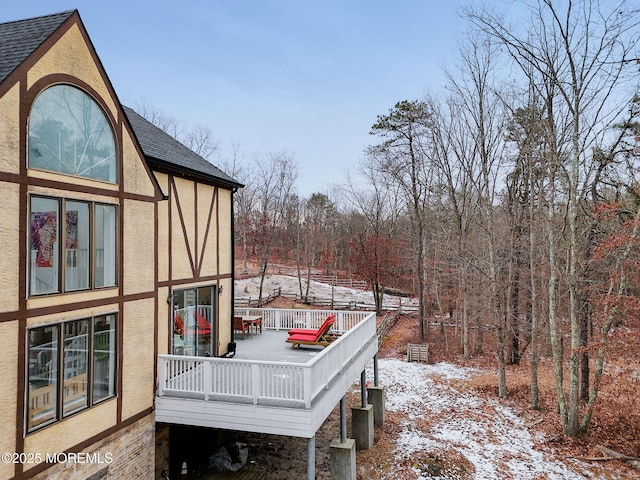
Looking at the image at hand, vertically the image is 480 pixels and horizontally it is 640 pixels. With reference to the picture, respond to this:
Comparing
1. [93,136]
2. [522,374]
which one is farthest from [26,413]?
[522,374]

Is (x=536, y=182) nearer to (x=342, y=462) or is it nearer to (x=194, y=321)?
(x=342, y=462)

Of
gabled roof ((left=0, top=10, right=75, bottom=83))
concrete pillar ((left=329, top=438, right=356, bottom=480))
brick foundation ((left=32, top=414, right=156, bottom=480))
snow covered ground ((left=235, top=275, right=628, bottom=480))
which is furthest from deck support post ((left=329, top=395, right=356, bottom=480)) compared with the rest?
gabled roof ((left=0, top=10, right=75, bottom=83))

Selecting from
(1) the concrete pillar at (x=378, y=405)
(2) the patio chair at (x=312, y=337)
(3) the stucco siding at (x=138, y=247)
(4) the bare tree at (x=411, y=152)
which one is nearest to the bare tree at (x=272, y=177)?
(4) the bare tree at (x=411, y=152)

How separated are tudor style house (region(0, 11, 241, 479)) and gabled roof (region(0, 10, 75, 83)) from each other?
37mm

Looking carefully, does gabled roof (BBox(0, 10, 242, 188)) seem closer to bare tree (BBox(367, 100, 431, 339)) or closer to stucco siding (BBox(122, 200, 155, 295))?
stucco siding (BBox(122, 200, 155, 295))

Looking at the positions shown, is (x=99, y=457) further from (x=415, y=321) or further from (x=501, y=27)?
(x=415, y=321)

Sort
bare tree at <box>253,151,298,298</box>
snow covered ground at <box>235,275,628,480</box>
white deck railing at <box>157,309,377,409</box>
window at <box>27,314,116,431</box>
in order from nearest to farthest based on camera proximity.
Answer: window at <box>27,314,116,431</box> < white deck railing at <box>157,309,377,409</box> < snow covered ground at <box>235,275,628,480</box> < bare tree at <box>253,151,298,298</box>

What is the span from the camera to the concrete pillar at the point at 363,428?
11516 millimetres

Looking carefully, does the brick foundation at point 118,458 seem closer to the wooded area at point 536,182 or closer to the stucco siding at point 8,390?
the stucco siding at point 8,390

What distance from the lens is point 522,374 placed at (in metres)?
19.3

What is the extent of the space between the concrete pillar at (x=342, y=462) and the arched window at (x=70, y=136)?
746cm

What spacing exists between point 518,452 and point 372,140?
68.8 ft

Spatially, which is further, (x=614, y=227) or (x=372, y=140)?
(x=372, y=140)

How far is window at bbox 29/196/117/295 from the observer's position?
19.5 feet
